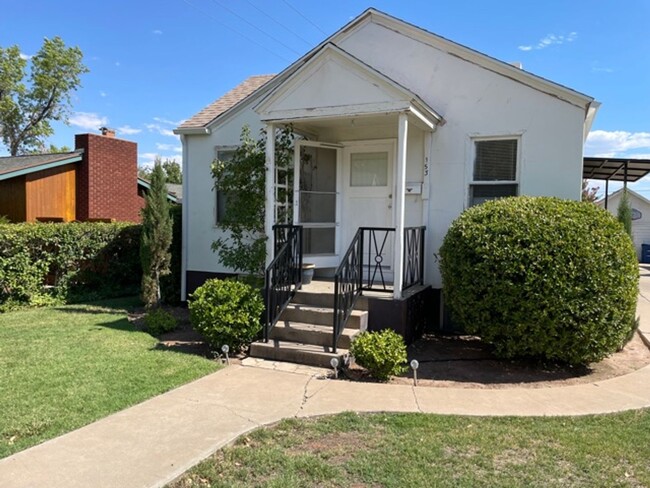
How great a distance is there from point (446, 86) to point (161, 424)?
6.18 meters

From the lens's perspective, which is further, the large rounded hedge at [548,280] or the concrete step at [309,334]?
the concrete step at [309,334]

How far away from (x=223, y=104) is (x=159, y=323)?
4.76m

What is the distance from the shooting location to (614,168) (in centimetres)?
1038

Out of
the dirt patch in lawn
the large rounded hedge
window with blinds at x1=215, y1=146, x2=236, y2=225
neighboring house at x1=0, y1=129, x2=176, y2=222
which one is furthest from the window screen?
neighboring house at x1=0, y1=129, x2=176, y2=222

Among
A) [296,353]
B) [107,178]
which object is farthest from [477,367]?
[107,178]

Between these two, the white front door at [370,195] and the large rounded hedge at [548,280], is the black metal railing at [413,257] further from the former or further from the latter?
the large rounded hedge at [548,280]

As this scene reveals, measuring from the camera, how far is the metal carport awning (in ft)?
29.9

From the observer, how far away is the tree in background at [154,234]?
25.6ft

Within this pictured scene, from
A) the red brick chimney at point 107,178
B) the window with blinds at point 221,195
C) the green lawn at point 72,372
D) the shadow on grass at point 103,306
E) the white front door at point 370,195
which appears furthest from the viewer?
the red brick chimney at point 107,178

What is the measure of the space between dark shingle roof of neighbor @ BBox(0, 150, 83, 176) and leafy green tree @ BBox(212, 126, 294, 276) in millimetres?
8961

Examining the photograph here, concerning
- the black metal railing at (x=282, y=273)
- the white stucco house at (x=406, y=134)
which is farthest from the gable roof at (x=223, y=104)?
the black metal railing at (x=282, y=273)

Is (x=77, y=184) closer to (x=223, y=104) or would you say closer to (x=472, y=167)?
(x=223, y=104)

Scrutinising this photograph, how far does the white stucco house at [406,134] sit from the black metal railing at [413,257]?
30mm

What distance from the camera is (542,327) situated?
5.17m
